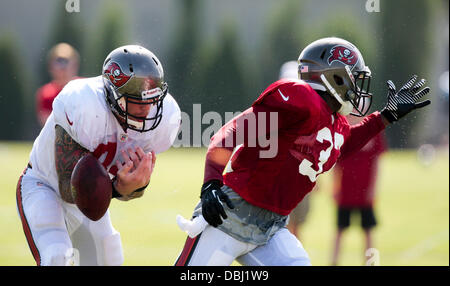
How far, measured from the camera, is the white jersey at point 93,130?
3182mm

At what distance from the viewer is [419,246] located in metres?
6.40

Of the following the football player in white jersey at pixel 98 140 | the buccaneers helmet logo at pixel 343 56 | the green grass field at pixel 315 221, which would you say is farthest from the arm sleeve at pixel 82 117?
the green grass field at pixel 315 221

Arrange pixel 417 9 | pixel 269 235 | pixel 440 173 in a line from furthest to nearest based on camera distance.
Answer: pixel 417 9, pixel 440 173, pixel 269 235

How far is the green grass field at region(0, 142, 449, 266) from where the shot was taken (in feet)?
19.3

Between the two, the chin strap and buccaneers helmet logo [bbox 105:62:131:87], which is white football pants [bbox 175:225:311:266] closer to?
the chin strap

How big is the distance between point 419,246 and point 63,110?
13.9ft

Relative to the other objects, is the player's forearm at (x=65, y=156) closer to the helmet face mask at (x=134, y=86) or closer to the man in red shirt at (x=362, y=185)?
the helmet face mask at (x=134, y=86)

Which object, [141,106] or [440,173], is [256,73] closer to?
[440,173]

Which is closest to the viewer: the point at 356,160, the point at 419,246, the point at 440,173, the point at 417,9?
the point at 356,160

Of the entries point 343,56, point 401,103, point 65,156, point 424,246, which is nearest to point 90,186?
point 65,156

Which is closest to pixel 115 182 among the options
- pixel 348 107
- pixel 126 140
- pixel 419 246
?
pixel 126 140

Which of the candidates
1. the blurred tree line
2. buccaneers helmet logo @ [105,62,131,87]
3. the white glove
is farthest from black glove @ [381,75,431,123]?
the blurred tree line

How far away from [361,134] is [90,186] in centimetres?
137
